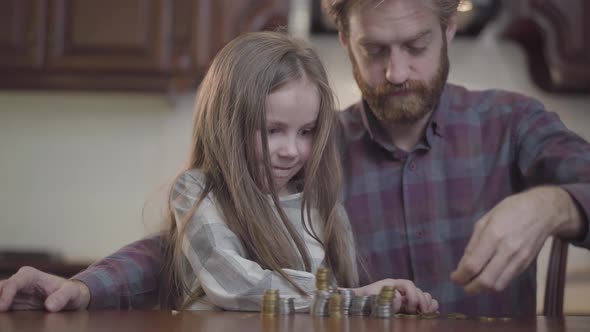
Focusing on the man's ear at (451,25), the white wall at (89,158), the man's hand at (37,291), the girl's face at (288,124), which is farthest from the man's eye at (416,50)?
the white wall at (89,158)

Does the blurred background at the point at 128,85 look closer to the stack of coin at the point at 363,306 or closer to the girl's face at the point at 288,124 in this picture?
the girl's face at the point at 288,124

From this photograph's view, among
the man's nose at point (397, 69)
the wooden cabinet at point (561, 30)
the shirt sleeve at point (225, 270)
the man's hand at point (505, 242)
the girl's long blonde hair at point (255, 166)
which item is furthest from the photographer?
the wooden cabinet at point (561, 30)

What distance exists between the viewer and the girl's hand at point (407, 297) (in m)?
1.12

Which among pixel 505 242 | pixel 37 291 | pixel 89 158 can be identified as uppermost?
pixel 505 242

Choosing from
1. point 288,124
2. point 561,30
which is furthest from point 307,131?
point 561,30

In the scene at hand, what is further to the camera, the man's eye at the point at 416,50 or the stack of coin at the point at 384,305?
the man's eye at the point at 416,50

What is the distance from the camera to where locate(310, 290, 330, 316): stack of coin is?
100cm

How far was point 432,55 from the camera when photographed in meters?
1.67

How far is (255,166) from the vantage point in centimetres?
130

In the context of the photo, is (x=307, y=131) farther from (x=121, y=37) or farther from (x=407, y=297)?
(x=121, y=37)

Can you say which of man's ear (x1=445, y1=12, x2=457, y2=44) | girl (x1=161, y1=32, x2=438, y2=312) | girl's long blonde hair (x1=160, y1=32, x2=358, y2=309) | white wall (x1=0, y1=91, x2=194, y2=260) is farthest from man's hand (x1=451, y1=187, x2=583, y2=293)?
white wall (x1=0, y1=91, x2=194, y2=260)

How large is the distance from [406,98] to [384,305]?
29.5 inches

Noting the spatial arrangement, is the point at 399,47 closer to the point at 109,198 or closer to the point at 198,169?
the point at 198,169

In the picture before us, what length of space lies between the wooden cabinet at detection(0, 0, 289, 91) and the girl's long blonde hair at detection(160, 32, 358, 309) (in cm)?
148
